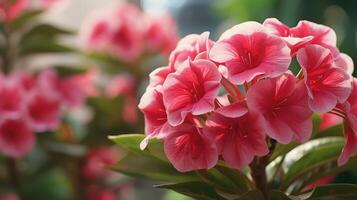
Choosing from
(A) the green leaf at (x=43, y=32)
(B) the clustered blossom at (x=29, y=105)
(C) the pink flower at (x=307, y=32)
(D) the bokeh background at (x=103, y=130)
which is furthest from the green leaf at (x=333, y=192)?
(A) the green leaf at (x=43, y=32)

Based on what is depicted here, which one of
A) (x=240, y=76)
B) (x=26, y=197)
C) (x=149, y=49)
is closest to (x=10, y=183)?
(x=26, y=197)

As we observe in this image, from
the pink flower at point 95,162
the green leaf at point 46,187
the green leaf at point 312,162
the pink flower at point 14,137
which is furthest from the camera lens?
the pink flower at point 95,162

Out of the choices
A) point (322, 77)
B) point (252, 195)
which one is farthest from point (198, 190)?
point (322, 77)

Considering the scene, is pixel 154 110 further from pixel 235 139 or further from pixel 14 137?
pixel 14 137

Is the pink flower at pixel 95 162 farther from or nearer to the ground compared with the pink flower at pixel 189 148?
nearer to the ground

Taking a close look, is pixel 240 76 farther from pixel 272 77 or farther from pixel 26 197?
pixel 26 197

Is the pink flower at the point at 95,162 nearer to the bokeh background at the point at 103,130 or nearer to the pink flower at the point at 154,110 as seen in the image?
the bokeh background at the point at 103,130

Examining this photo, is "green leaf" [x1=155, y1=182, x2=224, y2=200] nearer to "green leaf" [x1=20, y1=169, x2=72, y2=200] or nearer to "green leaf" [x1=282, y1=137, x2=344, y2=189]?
"green leaf" [x1=282, y1=137, x2=344, y2=189]

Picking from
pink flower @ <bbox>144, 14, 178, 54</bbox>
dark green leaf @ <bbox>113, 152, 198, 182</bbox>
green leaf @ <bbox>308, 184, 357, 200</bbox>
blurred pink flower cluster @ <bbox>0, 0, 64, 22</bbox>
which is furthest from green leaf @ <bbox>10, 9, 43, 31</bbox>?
green leaf @ <bbox>308, 184, 357, 200</bbox>
